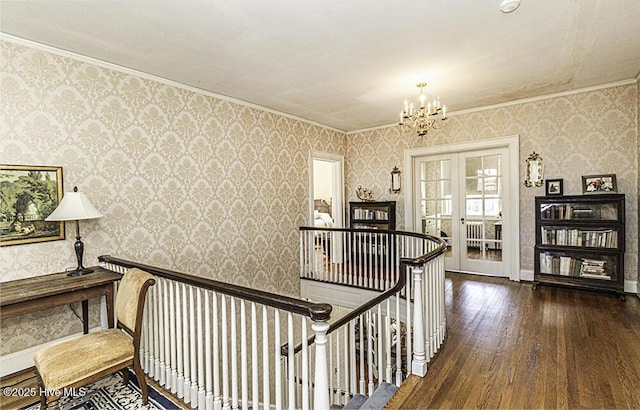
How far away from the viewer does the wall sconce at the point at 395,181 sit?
5.96 m

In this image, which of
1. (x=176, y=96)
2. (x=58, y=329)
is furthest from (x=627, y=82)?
(x=58, y=329)

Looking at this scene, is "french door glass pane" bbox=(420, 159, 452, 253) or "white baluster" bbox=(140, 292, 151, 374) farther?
"french door glass pane" bbox=(420, 159, 452, 253)

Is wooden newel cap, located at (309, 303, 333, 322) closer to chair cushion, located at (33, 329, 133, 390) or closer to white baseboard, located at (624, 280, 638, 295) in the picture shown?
chair cushion, located at (33, 329, 133, 390)

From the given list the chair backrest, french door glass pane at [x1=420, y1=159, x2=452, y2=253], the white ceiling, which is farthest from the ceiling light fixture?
french door glass pane at [x1=420, y1=159, x2=452, y2=253]

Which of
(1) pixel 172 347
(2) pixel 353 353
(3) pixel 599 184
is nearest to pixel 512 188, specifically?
(3) pixel 599 184

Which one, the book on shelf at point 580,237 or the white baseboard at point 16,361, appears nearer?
the white baseboard at point 16,361

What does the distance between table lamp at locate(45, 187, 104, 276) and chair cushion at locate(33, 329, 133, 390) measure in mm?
850

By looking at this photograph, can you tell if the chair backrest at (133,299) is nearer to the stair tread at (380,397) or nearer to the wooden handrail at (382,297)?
the wooden handrail at (382,297)

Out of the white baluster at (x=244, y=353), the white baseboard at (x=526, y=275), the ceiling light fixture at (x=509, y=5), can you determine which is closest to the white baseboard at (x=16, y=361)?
the white baluster at (x=244, y=353)

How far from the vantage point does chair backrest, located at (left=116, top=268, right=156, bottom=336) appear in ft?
7.29

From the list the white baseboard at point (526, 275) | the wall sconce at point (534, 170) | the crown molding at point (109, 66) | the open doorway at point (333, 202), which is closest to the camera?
the crown molding at point (109, 66)

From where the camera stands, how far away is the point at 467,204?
542cm

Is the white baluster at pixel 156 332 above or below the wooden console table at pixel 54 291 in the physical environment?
below

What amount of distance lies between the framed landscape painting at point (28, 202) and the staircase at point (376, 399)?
2927 millimetres
